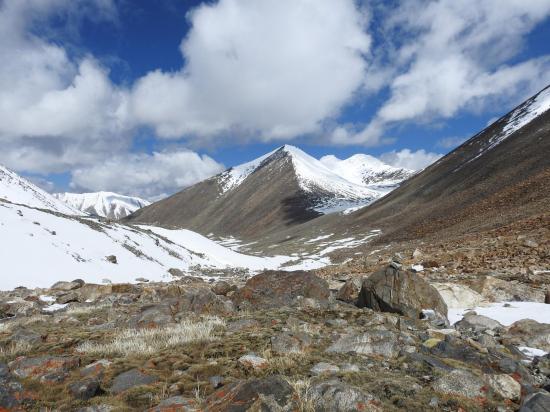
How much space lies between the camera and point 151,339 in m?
9.20

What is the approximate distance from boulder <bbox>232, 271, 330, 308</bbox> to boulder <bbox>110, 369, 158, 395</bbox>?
7.41m

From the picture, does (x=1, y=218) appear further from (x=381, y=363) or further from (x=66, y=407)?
(x=381, y=363)

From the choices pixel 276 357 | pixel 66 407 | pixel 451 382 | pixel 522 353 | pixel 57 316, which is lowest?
pixel 522 353

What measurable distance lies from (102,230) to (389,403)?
42.2 m

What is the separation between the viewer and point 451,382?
606 cm

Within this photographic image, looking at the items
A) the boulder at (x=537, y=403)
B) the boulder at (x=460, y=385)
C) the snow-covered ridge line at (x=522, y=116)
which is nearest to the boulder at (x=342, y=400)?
the boulder at (x=460, y=385)

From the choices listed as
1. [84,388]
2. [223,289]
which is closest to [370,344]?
[84,388]

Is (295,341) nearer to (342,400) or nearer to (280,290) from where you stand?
(342,400)

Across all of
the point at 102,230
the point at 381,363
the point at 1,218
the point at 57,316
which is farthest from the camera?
the point at 102,230

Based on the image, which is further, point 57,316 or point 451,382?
point 57,316

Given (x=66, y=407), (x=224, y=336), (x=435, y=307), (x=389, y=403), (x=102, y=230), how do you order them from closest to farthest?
(x=389, y=403), (x=66, y=407), (x=224, y=336), (x=435, y=307), (x=102, y=230)

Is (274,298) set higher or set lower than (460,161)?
lower

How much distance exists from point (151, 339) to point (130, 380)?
→ 254 centimetres

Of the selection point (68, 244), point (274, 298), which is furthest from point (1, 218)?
point (274, 298)
